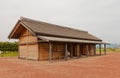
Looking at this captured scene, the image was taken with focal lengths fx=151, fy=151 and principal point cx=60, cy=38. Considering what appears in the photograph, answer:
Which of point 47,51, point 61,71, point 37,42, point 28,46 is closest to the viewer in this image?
point 61,71

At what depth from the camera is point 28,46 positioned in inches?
755

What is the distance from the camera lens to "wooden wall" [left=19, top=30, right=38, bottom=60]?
59.1ft

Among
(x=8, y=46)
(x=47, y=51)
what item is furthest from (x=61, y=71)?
(x=8, y=46)

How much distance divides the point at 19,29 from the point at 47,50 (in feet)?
15.8

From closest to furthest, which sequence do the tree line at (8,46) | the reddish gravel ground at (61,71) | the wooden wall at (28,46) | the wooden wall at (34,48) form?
the reddish gravel ground at (61,71) < the wooden wall at (34,48) < the wooden wall at (28,46) < the tree line at (8,46)

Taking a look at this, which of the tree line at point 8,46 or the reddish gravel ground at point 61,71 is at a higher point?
the tree line at point 8,46

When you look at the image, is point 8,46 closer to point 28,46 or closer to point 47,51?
point 28,46

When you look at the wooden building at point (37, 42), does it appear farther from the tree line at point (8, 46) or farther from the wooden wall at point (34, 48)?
the tree line at point (8, 46)

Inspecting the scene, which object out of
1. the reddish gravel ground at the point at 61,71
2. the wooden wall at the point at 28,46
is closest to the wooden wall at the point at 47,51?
the wooden wall at the point at 28,46

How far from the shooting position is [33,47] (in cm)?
1827

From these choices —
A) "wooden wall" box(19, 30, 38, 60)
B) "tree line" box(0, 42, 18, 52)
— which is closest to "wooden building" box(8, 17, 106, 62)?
"wooden wall" box(19, 30, 38, 60)

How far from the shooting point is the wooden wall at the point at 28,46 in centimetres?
1800

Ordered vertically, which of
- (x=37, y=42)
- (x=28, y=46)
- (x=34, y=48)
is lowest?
(x=34, y=48)

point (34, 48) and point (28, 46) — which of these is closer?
point (34, 48)
